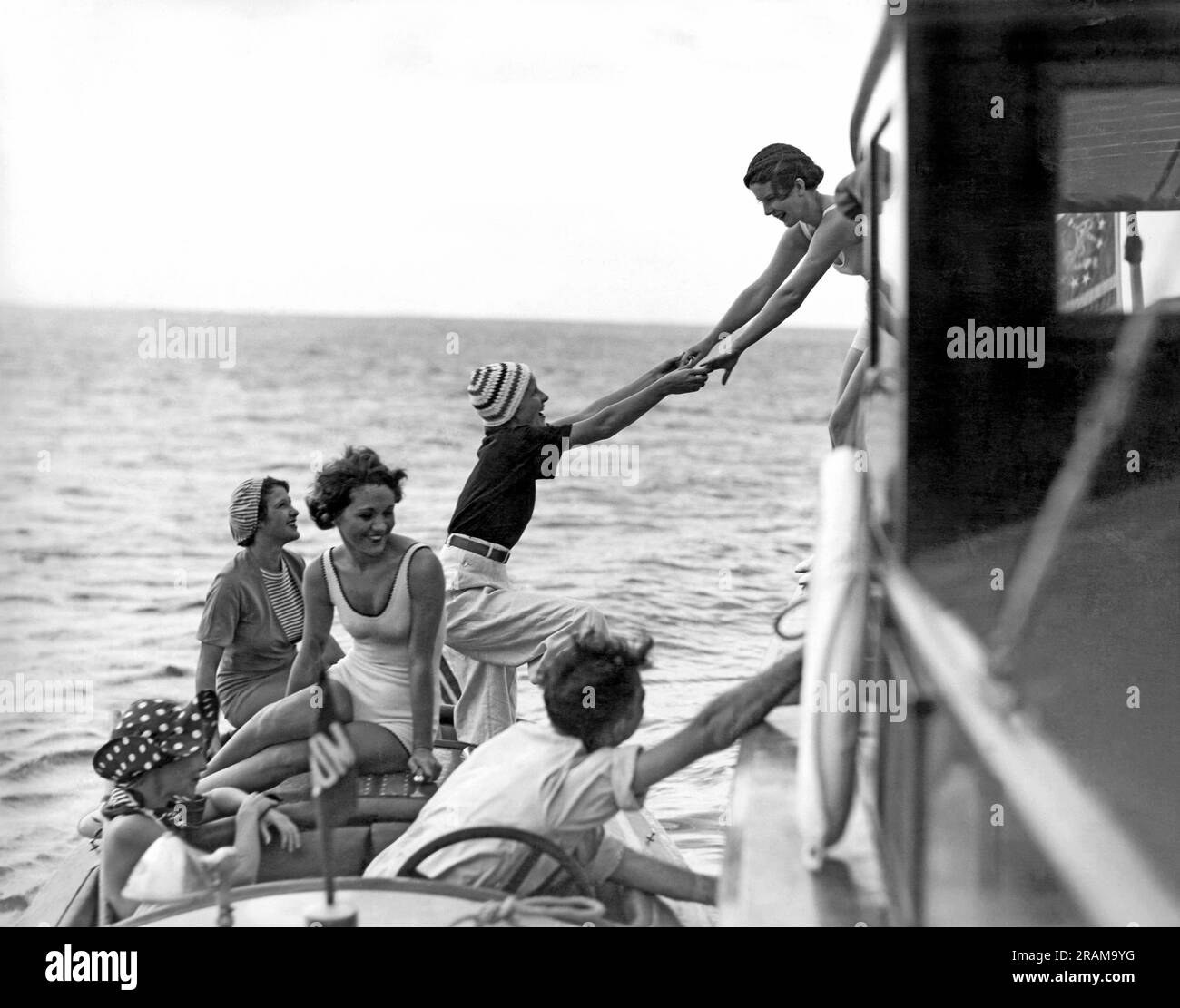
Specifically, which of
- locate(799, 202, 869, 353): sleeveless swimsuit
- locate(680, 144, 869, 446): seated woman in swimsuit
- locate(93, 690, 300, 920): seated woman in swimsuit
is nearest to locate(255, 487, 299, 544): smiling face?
locate(93, 690, 300, 920): seated woman in swimsuit

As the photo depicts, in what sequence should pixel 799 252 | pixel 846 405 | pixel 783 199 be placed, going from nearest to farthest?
pixel 846 405 < pixel 783 199 < pixel 799 252

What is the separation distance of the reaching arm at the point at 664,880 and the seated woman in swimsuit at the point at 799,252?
1.18 meters

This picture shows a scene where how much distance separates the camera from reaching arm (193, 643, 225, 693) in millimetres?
3506

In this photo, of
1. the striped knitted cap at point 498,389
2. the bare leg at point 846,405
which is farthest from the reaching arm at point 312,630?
the bare leg at point 846,405

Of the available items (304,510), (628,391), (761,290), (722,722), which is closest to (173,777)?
(722,722)

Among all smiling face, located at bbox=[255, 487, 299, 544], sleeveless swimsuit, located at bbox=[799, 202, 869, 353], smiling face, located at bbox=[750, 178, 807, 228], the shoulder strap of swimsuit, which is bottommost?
the shoulder strap of swimsuit

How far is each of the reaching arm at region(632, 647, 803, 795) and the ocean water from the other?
2456mm

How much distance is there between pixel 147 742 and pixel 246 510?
3.09ft

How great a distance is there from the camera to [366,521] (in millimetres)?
3061

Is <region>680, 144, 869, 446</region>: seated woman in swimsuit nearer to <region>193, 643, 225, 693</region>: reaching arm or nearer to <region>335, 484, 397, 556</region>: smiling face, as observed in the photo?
<region>335, 484, 397, 556</region>: smiling face

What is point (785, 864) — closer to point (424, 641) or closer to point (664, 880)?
point (664, 880)

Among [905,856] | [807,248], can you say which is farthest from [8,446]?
[905,856]

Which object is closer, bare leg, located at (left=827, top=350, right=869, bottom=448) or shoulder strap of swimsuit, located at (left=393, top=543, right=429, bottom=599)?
shoulder strap of swimsuit, located at (left=393, top=543, right=429, bottom=599)

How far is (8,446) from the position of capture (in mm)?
25062
